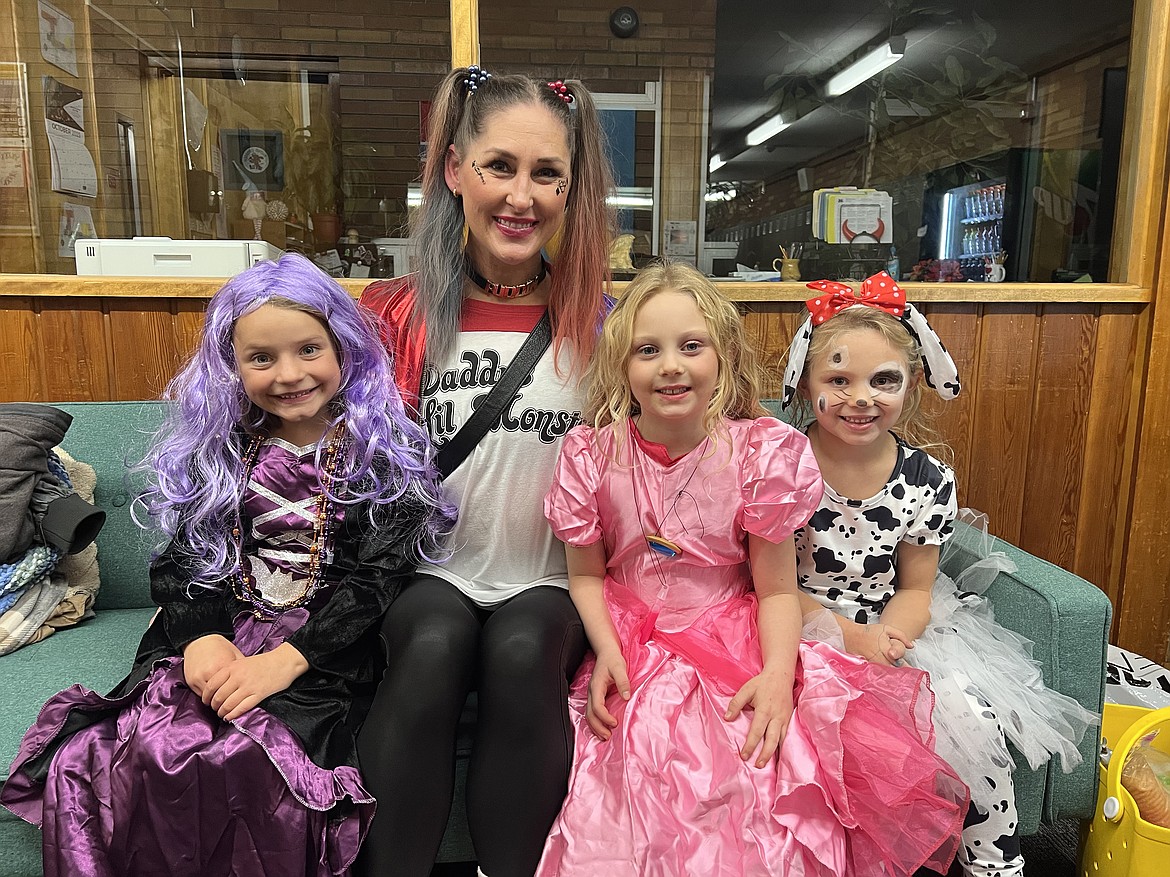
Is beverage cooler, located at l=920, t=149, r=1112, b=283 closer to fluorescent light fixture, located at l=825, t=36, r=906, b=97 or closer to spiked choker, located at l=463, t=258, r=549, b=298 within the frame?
fluorescent light fixture, located at l=825, t=36, r=906, b=97

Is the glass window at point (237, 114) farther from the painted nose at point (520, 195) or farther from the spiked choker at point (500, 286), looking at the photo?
the painted nose at point (520, 195)

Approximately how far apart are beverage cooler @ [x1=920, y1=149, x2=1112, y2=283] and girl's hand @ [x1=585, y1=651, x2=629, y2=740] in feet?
6.45

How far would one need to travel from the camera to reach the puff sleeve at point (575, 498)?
4.56 feet

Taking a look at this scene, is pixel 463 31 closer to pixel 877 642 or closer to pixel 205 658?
pixel 205 658

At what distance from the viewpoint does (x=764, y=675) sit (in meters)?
1.26

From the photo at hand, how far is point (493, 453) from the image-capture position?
1.49 m

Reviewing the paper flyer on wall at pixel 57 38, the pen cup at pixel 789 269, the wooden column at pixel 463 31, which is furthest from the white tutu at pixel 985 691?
the paper flyer on wall at pixel 57 38

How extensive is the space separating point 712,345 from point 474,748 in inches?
29.2

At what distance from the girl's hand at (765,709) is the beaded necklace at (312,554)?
28.4 inches

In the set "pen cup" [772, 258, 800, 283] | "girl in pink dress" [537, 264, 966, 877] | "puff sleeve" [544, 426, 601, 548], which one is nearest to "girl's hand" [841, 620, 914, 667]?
"girl in pink dress" [537, 264, 966, 877]

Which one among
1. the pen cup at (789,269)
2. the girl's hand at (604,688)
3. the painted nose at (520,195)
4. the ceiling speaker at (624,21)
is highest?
the ceiling speaker at (624,21)

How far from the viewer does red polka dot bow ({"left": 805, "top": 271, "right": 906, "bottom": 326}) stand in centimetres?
154

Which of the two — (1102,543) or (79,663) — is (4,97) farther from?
(1102,543)

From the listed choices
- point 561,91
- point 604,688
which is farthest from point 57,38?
point 604,688
